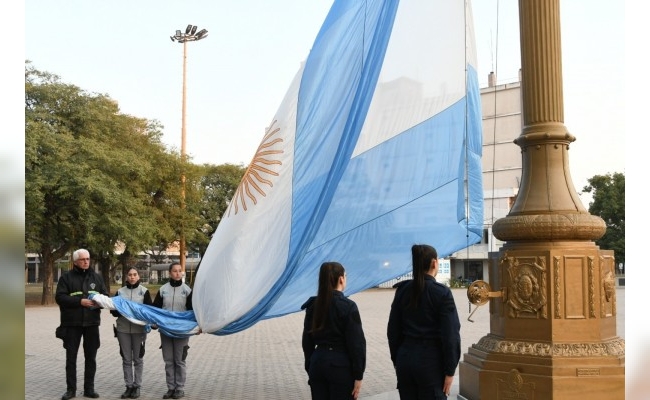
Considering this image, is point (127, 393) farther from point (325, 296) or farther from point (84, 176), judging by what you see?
point (84, 176)

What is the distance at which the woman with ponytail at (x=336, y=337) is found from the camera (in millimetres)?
4961

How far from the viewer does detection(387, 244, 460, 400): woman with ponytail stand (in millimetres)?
4684

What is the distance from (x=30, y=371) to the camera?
1148cm

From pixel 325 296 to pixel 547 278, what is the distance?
1.97m

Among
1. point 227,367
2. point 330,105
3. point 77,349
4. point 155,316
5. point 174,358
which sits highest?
point 330,105

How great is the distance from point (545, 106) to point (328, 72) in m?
2.07

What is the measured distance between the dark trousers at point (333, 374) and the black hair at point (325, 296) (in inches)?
8.6

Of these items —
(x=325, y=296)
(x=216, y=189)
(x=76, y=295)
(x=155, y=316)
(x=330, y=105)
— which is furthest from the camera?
(x=216, y=189)

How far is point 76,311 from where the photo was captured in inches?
345

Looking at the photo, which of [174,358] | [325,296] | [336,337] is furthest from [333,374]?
[174,358]

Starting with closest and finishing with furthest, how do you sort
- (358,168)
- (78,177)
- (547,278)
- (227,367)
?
1. (547,278)
2. (358,168)
3. (227,367)
4. (78,177)

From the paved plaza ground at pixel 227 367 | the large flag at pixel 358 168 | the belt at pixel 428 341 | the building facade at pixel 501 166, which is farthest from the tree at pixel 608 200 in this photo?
the belt at pixel 428 341

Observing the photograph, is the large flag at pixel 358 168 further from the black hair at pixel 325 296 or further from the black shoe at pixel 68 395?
the black shoe at pixel 68 395

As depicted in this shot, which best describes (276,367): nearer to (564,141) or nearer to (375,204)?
(375,204)
